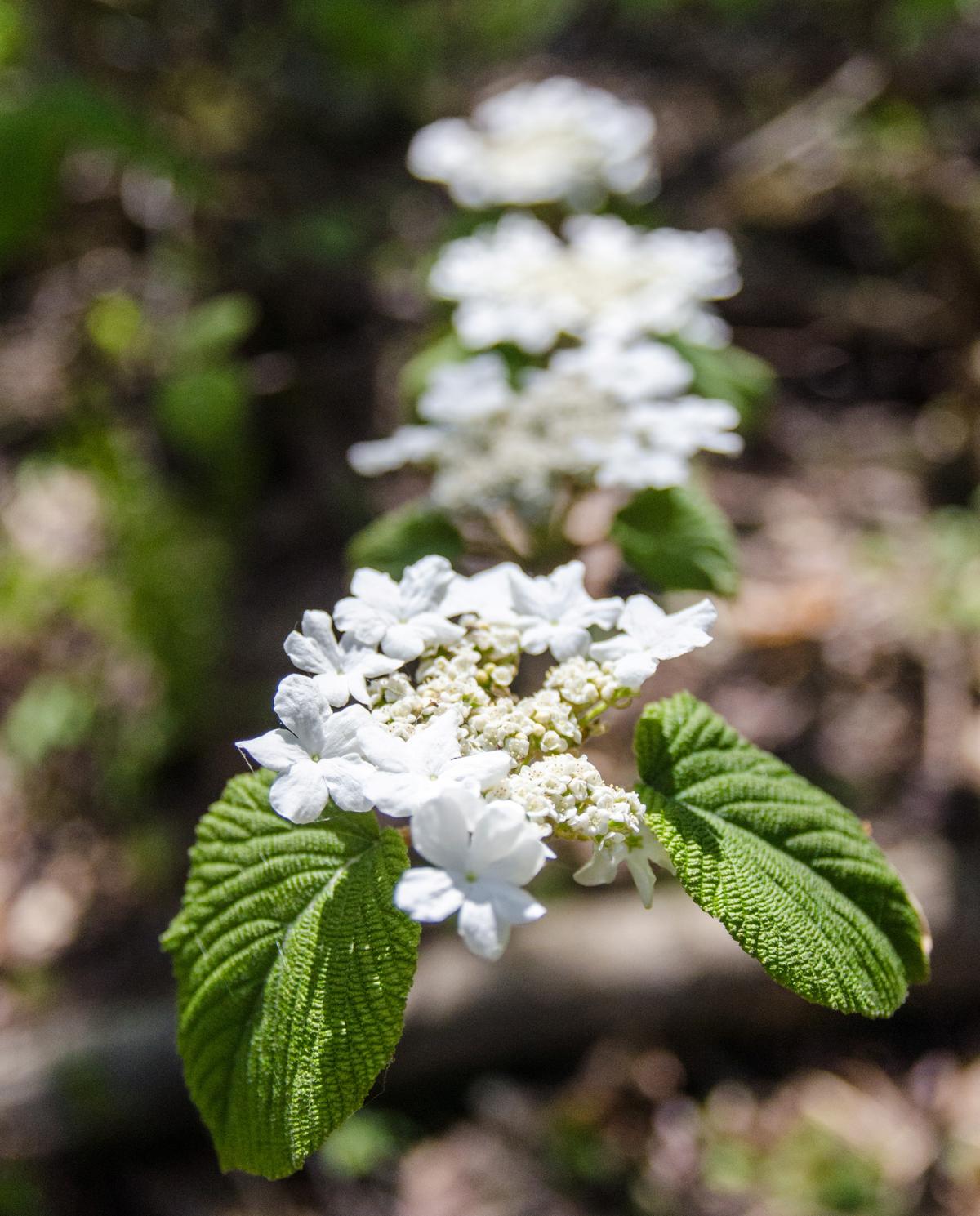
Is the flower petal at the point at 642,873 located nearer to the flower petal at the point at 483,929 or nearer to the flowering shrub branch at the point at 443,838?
the flowering shrub branch at the point at 443,838

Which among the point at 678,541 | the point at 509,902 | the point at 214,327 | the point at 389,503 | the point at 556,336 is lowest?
the point at 389,503

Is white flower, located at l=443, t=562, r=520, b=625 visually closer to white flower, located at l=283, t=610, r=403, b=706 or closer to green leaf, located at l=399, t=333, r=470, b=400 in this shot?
white flower, located at l=283, t=610, r=403, b=706

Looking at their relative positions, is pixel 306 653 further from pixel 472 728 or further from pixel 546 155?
pixel 546 155

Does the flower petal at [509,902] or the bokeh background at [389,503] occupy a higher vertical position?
the flower petal at [509,902]

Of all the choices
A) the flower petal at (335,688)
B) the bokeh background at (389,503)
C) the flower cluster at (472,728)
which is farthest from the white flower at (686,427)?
the bokeh background at (389,503)

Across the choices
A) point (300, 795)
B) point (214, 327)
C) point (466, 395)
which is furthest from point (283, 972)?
point (214, 327)
